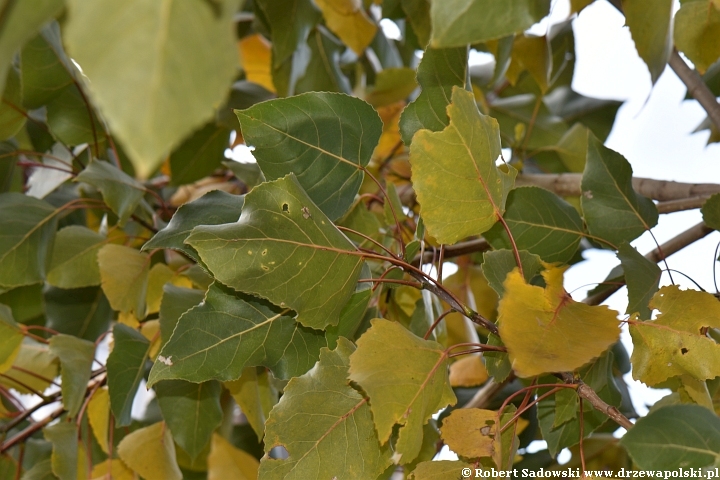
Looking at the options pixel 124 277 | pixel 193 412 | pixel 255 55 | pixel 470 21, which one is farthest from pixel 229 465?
pixel 255 55

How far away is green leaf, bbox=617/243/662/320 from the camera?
0.36 meters

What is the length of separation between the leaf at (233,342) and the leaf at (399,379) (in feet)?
0.25

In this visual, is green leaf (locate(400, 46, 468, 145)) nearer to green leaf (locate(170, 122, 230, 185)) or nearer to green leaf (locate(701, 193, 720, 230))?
green leaf (locate(701, 193, 720, 230))

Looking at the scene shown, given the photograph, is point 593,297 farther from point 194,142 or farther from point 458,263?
point 194,142

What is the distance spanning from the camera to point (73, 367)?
0.47m

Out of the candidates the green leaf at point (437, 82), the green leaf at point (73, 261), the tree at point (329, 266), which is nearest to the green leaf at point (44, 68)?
the tree at point (329, 266)

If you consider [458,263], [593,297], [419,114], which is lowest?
[458,263]

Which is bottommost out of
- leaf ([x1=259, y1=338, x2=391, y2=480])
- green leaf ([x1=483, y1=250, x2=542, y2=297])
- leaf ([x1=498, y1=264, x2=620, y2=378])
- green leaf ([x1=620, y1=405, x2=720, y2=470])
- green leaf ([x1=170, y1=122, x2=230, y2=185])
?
green leaf ([x1=170, y1=122, x2=230, y2=185])

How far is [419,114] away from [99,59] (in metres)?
0.24

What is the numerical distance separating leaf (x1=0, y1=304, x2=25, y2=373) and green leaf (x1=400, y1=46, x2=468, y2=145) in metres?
0.36

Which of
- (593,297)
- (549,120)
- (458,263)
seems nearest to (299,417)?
(593,297)

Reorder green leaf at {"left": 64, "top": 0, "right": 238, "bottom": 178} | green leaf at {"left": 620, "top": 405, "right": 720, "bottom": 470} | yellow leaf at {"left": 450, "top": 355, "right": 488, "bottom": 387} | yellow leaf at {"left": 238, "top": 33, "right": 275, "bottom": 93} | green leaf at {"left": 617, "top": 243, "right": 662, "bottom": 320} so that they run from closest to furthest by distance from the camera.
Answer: green leaf at {"left": 64, "top": 0, "right": 238, "bottom": 178} < green leaf at {"left": 620, "top": 405, "right": 720, "bottom": 470} < green leaf at {"left": 617, "top": 243, "right": 662, "bottom": 320} < yellow leaf at {"left": 450, "top": 355, "right": 488, "bottom": 387} < yellow leaf at {"left": 238, "top": 33, "right": 275, "bottom": 93}

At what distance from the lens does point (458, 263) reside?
2.21 ft

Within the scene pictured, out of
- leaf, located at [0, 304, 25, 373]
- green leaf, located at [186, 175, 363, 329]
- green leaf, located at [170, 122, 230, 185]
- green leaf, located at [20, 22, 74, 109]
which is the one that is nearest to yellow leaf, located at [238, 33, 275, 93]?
green leaf, located at [170, 122, 230, 185]
